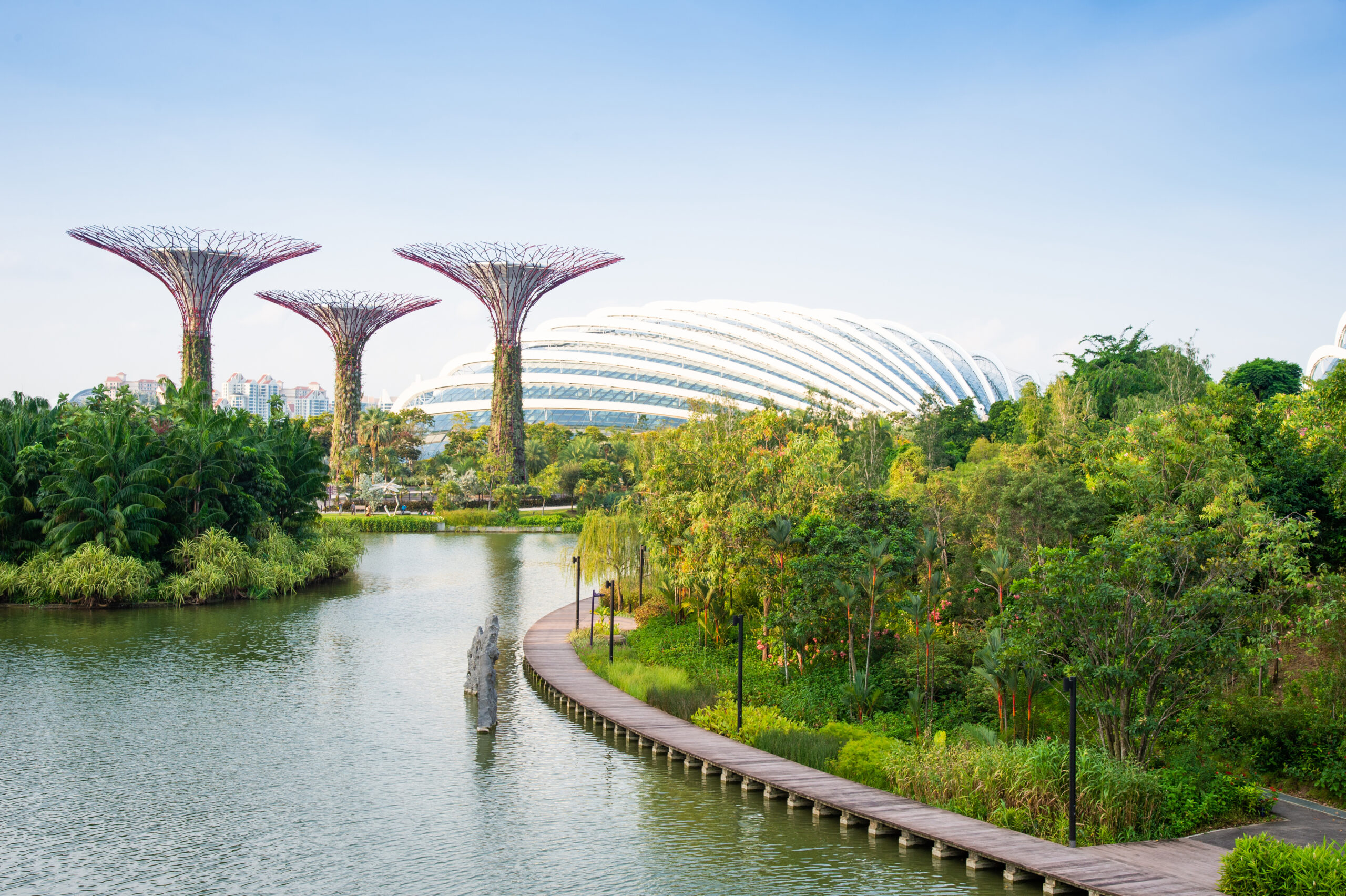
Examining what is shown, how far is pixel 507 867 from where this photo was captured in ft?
46.6

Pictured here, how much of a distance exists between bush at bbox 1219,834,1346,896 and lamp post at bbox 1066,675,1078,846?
6.71ft

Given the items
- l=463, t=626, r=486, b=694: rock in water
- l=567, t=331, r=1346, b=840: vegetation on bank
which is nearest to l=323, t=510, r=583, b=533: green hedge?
l=567, t=331, r=1346, b=840: vegetation on bank

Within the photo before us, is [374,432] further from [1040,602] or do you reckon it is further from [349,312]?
[1040,602]

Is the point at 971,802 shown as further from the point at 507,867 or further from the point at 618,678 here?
the point at 618,678

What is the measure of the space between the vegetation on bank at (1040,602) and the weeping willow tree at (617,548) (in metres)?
1.80

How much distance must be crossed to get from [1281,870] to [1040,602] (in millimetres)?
5372

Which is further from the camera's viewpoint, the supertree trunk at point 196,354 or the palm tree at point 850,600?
the supertree trunk at point 196,354

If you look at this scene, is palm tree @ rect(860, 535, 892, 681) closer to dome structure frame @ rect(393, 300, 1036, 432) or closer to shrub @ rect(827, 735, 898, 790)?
shrub @ rect(827, 735, 898, 790)

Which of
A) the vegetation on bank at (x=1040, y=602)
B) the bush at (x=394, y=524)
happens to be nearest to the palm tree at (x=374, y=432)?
the bush at (x=394, y=524)

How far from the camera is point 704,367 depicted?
99.3 meters

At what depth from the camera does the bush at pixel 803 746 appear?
18.1 meters

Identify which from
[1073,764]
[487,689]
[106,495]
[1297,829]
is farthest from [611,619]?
[106,495]

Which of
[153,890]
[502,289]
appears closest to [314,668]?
[153,890]

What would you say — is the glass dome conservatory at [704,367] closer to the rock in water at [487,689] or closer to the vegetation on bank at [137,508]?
the vegetation on bank at [137,508]
